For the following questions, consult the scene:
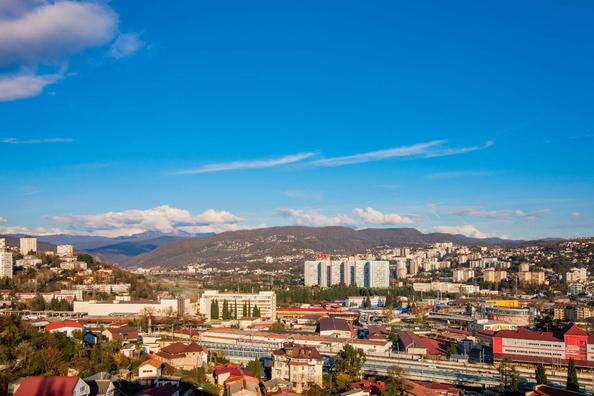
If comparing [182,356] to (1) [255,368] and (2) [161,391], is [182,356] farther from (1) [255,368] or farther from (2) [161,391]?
(2) [161,391]

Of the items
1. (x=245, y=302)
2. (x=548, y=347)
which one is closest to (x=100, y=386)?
(x=548, y=347)

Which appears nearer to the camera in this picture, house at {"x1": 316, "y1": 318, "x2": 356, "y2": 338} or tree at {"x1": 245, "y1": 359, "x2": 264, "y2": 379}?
tree at {"x1": 245, "y1": 359, "x2": 264, "y2": 379}

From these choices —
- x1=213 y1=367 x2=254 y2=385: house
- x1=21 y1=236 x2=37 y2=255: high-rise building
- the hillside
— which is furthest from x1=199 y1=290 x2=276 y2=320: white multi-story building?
the hillside

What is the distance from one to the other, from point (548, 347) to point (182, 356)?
1214cm

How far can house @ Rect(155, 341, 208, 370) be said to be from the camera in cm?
1602

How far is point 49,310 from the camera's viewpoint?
2933cm

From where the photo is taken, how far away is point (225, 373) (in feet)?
49.0

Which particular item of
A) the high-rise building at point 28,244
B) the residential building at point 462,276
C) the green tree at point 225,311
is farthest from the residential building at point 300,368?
the residential building at point 462,276

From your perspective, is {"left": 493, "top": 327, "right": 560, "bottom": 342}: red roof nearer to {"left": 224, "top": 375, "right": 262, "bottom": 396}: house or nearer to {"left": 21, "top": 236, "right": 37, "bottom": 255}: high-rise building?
{"left": 224, "top": 375, "right": 262, "bottom": 396}: house

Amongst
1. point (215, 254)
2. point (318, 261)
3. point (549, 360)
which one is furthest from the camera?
point (215, 254)

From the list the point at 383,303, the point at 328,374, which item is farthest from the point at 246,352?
the point at 383,303

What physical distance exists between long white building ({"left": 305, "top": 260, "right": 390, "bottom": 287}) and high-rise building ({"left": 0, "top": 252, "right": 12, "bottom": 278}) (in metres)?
29.6

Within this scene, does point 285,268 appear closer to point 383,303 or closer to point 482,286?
point 482,286

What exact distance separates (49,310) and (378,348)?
57.9 ft
